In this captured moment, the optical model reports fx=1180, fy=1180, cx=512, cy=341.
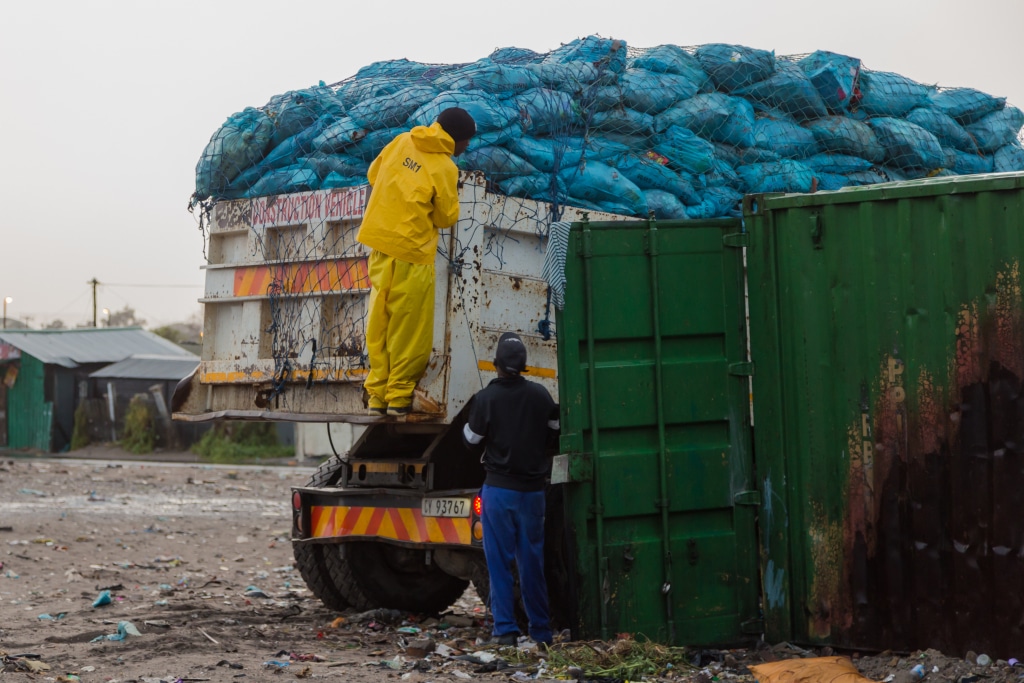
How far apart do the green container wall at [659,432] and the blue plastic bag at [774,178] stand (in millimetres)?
1268

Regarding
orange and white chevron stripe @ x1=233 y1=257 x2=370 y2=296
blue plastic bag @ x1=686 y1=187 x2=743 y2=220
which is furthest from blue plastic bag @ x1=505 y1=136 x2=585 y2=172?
orange and white chevron stripe @ x1=233 y1=257 x2=370 y2=296

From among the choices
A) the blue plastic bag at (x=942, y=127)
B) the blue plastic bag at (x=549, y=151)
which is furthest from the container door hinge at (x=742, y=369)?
the blue plastic bag at (x=942, y=127)

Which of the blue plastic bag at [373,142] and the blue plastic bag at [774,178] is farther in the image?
the blue plastic bag at [774,178]

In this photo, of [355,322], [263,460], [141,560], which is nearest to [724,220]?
[355,322]

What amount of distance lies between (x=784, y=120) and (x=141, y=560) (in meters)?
6.50

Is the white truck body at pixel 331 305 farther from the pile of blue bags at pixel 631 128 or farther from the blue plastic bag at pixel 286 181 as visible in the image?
the pile of blue bags at pixel 631 128

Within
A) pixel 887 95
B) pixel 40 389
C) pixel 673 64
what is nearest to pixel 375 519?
pixel 673 64

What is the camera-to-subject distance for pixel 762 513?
5551 mm

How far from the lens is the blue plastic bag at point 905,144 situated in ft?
23.6

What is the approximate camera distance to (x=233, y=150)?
666 centimetres

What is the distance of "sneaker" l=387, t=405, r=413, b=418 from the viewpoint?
5.68 meters

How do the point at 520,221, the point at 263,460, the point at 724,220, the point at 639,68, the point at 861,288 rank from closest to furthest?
the point at 861,288 → the point at 724,220 → the point at 520,221 → the point at 639,68 → the point at 263,460

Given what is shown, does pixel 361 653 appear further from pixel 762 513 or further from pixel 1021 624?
pixel 1021 624

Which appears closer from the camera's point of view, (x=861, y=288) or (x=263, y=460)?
(x=861, y=288)
